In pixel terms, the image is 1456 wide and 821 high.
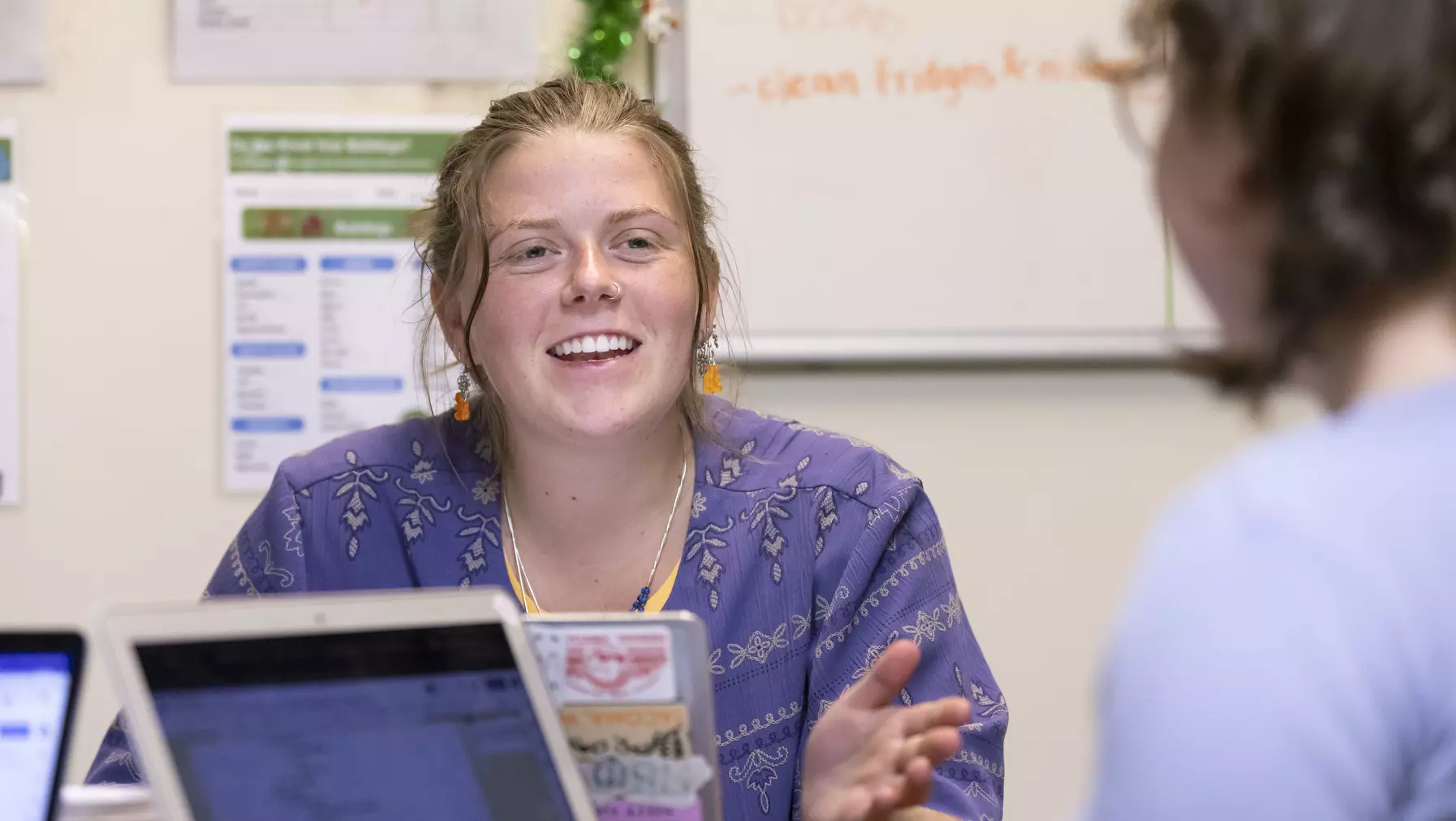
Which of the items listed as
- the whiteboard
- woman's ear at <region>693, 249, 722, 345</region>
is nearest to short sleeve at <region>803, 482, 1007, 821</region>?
woman's ear at <region>693, 249, 722, 345</region>

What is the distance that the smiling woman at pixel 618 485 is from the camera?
1253 millimetres

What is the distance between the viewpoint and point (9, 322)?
1.89 meters

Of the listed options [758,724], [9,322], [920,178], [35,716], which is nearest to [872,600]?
[758,724]

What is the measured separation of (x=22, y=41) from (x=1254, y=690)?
→ 194 cm

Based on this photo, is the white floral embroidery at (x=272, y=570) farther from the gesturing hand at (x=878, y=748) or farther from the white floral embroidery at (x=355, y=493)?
the gesturing hand at (x=878, y=748)

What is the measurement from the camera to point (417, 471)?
1.38 m

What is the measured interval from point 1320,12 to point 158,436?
1750 millimetres

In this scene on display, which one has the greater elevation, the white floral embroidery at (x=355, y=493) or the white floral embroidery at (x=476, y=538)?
the white floral embroidery at (x=355, y=493)

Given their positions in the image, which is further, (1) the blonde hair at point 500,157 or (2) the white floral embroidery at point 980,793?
(1) the blonde hair at point 500,157

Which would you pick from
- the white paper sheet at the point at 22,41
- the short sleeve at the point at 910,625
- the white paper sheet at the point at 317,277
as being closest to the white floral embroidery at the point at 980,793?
the short sleeve at the point at 910,625

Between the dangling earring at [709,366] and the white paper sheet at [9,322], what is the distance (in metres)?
1.08

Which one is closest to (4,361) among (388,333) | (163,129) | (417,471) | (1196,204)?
(163,129)

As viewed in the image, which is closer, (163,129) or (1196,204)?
(1196,204)

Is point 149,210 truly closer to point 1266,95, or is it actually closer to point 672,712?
point 672,712
